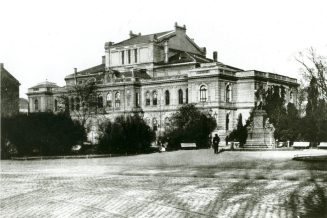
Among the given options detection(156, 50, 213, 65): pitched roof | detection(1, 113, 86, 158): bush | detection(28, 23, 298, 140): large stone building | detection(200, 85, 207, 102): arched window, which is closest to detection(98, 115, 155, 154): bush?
detection(1, 113, 86, 158): bush

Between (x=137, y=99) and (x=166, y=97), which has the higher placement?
(x=166, y=97)

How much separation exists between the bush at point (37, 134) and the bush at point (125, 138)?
290 cm

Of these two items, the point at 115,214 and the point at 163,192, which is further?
the point at 163,192

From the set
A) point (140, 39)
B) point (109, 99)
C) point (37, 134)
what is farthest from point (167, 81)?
point (37, 134)

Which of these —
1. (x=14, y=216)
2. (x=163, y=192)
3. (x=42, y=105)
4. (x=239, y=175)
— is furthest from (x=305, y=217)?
(x=42, y=105)

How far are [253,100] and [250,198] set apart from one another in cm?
5853

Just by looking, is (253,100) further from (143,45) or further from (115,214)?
(115,214)

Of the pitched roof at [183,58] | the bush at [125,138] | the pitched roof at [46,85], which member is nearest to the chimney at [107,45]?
the pitched roof at [46,85]

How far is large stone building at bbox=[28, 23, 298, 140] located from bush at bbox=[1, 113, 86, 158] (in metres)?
29.9

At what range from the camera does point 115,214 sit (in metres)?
10.5

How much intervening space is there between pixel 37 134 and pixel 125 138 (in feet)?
20.2

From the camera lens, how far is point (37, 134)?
39031 mm

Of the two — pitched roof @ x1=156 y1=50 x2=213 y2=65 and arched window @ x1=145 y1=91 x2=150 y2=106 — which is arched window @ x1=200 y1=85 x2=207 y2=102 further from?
arched window @ x1=145 y1=91 x2=150 y2=106

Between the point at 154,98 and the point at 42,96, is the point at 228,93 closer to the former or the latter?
the point at 154,98
